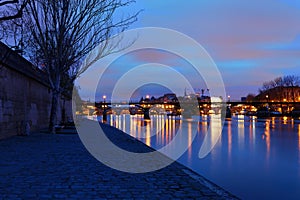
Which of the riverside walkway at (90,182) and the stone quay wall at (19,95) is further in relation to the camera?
the stone quay wall at (19,95)

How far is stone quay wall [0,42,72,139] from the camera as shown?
60.4 feet

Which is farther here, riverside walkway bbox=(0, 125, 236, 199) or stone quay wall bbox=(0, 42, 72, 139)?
stone quay wall bbox=(0, 42, 72, 139)

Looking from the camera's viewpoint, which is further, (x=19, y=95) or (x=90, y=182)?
(x=19, y=95)

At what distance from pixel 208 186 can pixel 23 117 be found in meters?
16.9

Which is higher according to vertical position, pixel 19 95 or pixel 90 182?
pixel 19 95

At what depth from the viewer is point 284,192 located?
9.02m

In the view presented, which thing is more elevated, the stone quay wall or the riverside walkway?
the stone quay wall

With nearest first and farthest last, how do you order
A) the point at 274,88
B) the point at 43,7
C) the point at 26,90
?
the point at 43,7 < the point at 26,90 < the point at 274,88

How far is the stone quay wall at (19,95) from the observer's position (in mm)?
18422

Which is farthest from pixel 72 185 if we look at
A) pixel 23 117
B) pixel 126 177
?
pixel 23 117

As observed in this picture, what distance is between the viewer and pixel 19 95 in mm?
21547

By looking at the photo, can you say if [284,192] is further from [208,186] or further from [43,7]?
[43,7]

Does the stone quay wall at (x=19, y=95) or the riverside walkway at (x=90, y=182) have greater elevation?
the stone quay wall at (x=19, y=95)

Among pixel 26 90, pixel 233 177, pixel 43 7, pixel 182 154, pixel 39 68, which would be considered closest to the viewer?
pixel 233 177
